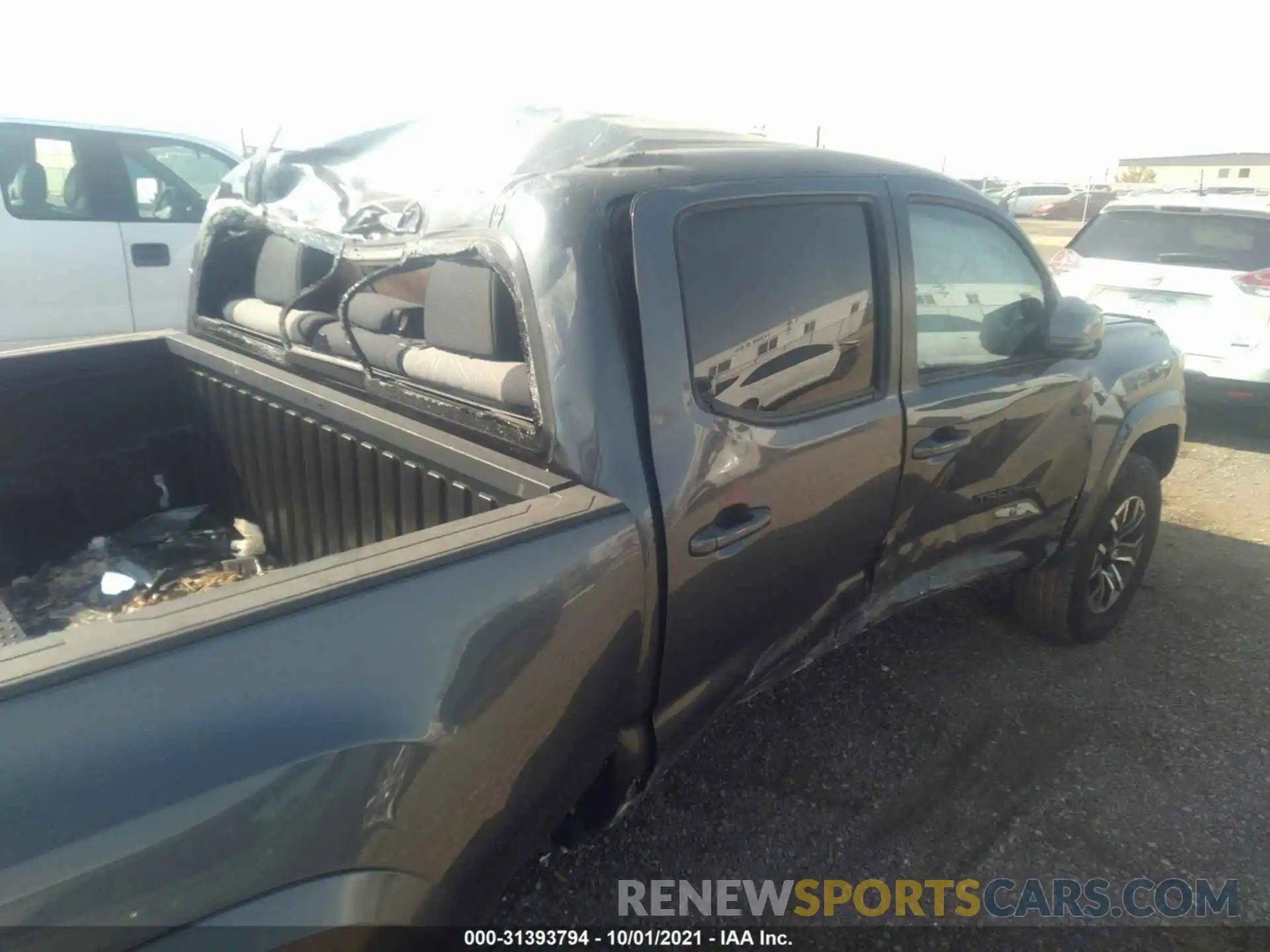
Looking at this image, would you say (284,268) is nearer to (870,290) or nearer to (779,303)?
(779,303)

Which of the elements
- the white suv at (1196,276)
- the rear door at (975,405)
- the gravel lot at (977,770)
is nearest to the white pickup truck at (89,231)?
the gravel lot at (977,770)

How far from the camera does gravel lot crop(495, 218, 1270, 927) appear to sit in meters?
2.55

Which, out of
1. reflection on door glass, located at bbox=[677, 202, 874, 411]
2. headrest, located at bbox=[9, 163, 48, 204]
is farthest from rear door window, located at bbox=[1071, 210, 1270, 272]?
headrest, located at bbox=[9, 163, 48, 204]

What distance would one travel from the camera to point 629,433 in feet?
5.95

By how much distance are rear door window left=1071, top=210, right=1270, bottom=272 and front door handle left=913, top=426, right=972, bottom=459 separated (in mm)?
4845

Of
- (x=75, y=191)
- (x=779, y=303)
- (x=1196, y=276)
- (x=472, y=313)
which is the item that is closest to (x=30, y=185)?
(x=75, y=191)

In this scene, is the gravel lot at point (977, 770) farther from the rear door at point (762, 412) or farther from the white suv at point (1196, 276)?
the white suv at point (1196, 276)

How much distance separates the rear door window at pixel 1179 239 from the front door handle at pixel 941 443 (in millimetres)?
4845

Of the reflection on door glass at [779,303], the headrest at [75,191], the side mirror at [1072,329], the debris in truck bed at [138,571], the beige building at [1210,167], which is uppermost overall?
the beige building at [1210,167]

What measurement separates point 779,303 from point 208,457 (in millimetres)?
1889

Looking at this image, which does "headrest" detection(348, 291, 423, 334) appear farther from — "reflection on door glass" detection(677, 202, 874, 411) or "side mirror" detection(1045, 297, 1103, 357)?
"side mirror" detection(1045, 297, 1103, 357)

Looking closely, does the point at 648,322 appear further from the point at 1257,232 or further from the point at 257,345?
the point at 1257,232
